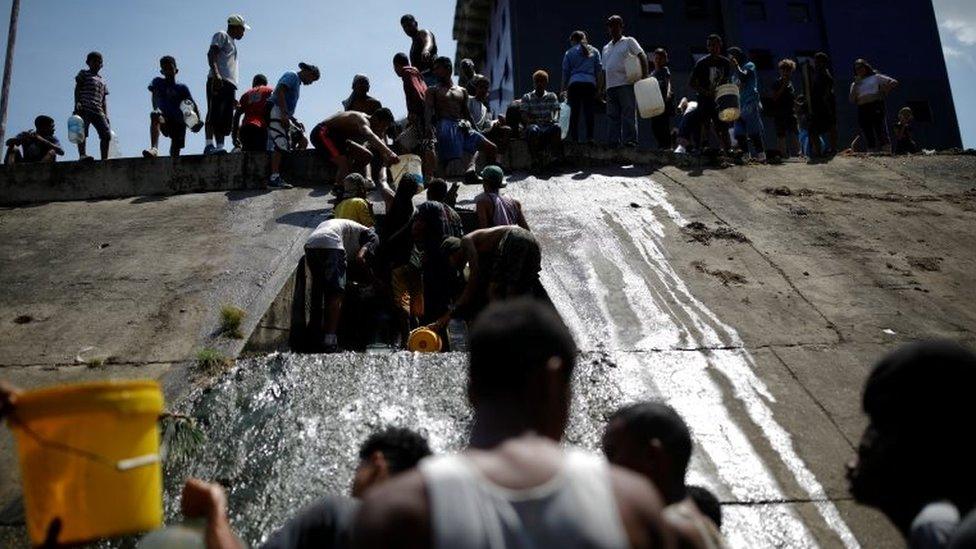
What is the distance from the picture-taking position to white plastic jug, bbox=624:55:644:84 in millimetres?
10266

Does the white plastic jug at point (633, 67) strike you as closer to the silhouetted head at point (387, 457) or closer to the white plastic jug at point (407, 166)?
the white plastic jug at point (407, 166)

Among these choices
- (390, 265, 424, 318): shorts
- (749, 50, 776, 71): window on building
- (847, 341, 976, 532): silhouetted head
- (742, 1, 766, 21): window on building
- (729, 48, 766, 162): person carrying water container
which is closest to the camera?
(847, 341, 976, 532): silhouetted head

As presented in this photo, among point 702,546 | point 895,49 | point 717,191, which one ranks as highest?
point 895,49

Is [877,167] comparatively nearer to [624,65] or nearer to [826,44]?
[624,65]

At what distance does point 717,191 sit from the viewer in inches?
356

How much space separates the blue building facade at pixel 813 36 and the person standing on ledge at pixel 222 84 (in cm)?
1656

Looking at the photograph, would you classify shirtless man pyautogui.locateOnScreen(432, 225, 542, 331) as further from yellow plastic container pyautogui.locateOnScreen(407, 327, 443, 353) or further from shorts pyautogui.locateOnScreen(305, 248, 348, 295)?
shorts pyautogui.locateOnScreen(305, 248, 348, 295)

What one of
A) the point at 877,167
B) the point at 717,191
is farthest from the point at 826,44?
the point at 717,191

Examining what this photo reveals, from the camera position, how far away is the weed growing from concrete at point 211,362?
16.8 feet

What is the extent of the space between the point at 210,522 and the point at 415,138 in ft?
27.1

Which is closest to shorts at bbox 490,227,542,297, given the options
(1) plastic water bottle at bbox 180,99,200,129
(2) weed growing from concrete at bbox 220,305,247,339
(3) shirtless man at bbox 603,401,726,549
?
(2) weed growing from concrete at bbox 220,305,247,339

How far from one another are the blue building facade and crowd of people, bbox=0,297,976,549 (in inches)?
969

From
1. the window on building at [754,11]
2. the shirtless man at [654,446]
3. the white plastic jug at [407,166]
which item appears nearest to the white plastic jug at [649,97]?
the white plastic jug at [407,166]

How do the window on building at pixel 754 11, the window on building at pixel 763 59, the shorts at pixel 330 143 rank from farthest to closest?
the window on building at pixel 754 11 → the window on building at pixel 763 59 → the shorts at pixel 330 143
